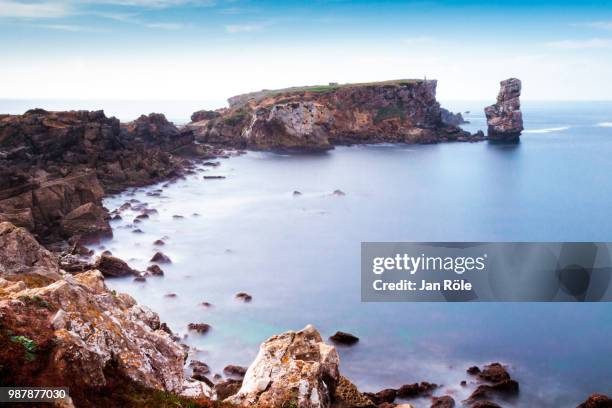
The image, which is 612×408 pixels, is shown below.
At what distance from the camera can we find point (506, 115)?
16738 centimetres

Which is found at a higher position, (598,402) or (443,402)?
(598,402)

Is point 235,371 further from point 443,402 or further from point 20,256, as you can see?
point 20,256

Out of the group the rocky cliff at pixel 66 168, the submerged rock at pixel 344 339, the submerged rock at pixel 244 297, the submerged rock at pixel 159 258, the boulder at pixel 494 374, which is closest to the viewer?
the boulder at pixel 494 374

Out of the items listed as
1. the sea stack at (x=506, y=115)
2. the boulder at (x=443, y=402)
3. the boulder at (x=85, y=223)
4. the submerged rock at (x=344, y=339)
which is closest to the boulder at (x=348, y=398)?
the boulder at (x=443, y=402)

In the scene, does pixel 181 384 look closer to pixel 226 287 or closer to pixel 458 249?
pixel 226 287

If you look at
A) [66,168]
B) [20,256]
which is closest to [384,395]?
[20,256]

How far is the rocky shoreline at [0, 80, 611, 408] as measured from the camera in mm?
12656

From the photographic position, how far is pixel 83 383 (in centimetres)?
1217

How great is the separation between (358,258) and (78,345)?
4524cm

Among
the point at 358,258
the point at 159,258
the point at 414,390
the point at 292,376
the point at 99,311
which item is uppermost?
the point at 99,311

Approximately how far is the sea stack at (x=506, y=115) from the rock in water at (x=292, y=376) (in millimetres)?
161079

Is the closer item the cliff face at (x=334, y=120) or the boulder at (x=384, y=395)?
the boulder at (x=384, y=395)

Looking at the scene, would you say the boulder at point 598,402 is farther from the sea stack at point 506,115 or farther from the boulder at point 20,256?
the sea stack at point 506,115

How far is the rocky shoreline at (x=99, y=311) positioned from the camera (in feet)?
41.5
